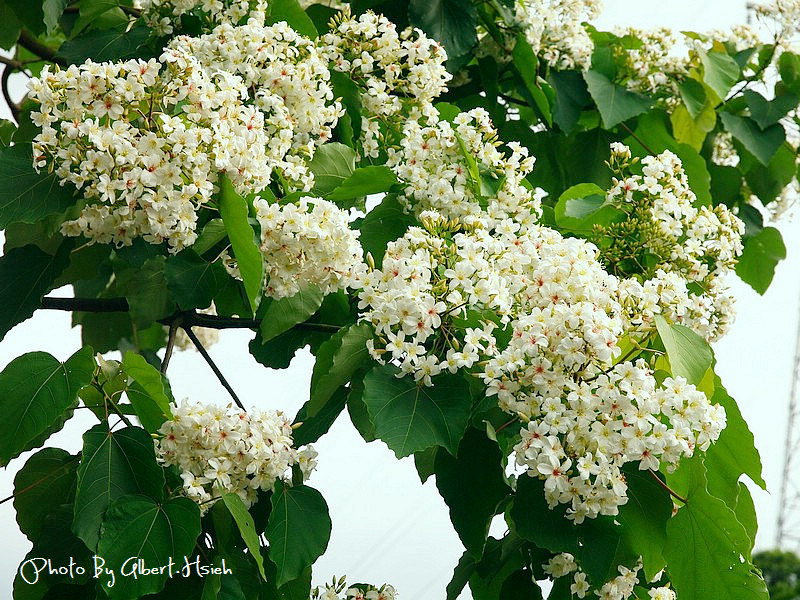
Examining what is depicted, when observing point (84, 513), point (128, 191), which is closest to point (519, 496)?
point (84, 513)

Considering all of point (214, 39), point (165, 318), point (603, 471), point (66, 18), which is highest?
point (214, 39)

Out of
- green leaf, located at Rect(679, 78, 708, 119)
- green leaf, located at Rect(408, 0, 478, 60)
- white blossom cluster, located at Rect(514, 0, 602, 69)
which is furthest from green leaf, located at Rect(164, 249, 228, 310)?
green leaf, located at Rect(679, 78, 708, 119)

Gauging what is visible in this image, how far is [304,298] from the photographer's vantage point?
5.62 ft

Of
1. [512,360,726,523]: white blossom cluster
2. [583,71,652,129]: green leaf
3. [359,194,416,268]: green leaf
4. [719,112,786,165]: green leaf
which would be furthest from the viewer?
[719,112,786,165]: green leaf

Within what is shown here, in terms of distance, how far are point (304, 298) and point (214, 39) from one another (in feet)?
1.79

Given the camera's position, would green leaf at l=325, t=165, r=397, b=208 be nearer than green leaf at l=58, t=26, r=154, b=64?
Yes

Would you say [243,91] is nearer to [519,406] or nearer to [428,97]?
[428,97]

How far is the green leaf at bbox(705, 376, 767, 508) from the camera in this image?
1.66m

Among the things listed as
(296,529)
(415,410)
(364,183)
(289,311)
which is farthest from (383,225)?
(296,529)

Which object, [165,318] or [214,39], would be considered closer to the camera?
[214,39]

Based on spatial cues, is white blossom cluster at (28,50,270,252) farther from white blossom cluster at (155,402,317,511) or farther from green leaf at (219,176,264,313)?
white blossom cluster at (155,402,317,511)

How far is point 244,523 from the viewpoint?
4.94 ft

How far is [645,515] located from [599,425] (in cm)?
22

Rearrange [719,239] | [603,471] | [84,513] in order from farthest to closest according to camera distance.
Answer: [719,239]
[84,513]
[603,471]
